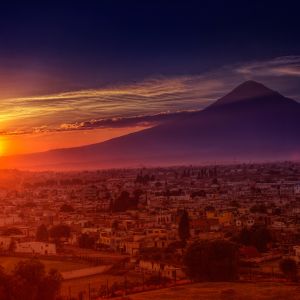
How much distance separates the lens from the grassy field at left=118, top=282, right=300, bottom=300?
48.8 feet

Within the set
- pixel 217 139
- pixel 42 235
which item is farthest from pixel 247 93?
pixel 42 235

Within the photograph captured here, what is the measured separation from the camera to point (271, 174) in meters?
91.9

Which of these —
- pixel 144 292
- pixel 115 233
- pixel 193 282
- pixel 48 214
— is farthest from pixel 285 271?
pixel 48 214

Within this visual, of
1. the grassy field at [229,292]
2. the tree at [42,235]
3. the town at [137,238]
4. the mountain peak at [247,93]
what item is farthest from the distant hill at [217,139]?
the grassy field at [229,292]

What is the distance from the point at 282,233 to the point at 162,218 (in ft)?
31.7

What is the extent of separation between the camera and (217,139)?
183750mm

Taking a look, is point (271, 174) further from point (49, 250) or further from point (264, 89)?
point (264, 89)

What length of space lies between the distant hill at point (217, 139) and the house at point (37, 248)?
145 meters

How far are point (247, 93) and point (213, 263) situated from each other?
600 ft

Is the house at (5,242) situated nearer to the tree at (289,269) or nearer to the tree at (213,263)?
the tree at (213,263)

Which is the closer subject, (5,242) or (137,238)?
(137,238)

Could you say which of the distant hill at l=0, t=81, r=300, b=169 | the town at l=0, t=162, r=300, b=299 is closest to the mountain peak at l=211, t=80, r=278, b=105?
the distant hill at l=0, t=81, r=300, b=169

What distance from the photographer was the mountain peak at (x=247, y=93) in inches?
7741

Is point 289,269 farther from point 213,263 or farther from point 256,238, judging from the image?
point 256,238
